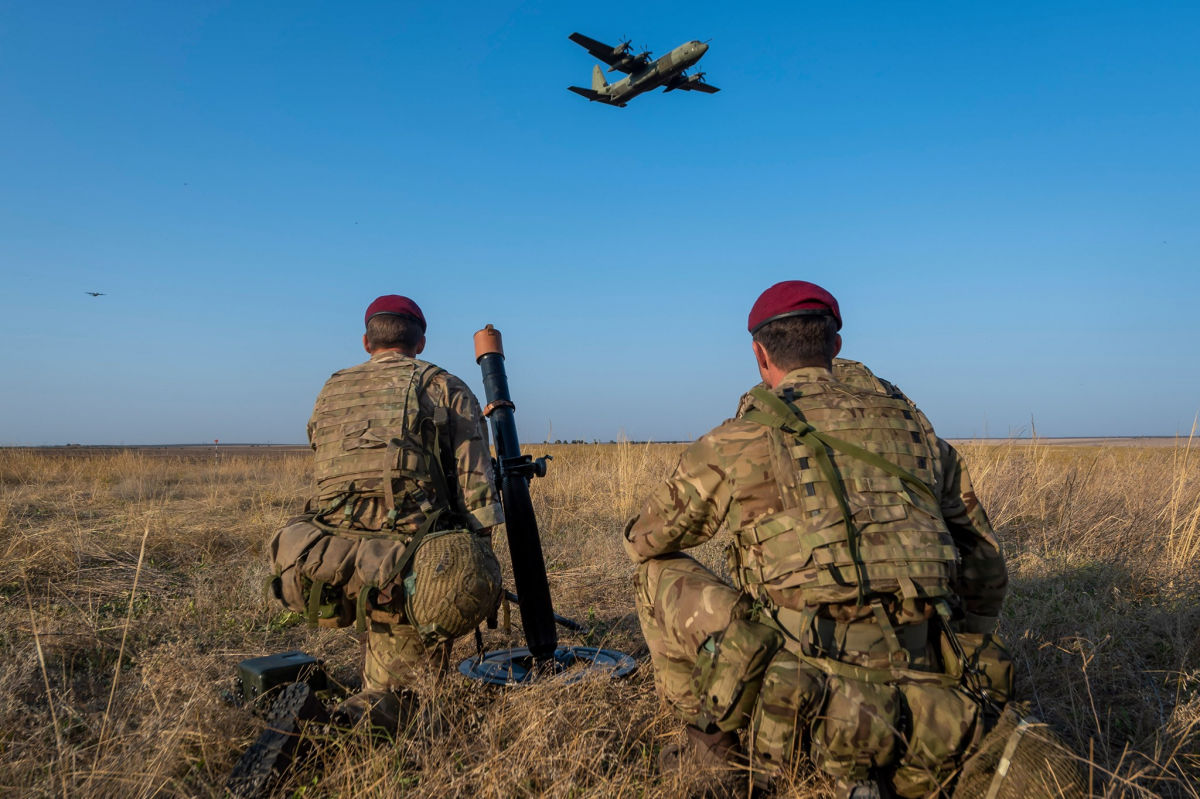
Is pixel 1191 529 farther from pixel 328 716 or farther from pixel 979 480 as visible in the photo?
pixel 328 716

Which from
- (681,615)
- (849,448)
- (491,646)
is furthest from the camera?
(491,646)

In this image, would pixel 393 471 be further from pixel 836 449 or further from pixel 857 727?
pixel 857 727

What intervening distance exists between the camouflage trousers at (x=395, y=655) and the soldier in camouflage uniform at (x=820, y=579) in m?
1.31

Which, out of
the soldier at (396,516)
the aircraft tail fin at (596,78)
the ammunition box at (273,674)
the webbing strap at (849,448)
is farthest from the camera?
the aircraft tail fin at (596,78)

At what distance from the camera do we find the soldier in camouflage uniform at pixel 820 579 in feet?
7.59

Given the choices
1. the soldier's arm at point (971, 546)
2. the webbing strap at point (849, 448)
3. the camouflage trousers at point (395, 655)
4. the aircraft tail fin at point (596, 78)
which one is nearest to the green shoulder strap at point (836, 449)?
the webbing strap at point (849, 448)

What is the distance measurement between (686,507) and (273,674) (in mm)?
2071

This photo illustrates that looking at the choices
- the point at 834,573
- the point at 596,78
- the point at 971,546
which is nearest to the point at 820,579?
the point at 834,573

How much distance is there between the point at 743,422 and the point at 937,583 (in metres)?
0.83

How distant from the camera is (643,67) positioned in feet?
86.8

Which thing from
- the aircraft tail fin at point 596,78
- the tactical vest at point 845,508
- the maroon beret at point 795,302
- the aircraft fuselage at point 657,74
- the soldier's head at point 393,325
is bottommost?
→ the tactical vest at point 845,508

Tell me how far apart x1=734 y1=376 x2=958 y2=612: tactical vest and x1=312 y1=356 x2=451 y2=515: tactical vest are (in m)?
1.80

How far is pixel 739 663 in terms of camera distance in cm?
246

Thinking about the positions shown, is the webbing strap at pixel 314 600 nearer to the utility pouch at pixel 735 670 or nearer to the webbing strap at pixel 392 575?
the webbing strap at pixel 392 575
